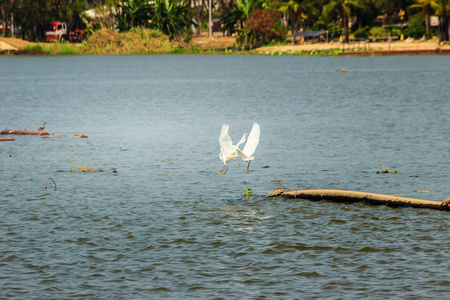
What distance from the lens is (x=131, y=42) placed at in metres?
99.0

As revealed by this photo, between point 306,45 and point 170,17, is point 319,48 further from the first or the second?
point 170,17

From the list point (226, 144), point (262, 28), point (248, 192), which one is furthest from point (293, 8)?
point (226, 144)

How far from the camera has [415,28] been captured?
3280 inches

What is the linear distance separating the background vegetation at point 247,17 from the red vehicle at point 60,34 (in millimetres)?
1129

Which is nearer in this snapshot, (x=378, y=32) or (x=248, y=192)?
(x=248, y=192)

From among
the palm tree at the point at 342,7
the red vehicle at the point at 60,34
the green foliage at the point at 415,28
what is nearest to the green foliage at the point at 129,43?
the red vehicle at the point at 60,34

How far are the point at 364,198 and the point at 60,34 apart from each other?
103 metres

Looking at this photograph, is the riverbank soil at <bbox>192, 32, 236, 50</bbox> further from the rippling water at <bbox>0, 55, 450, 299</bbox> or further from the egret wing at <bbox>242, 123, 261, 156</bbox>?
the egret wing at <bbox>242, 123, 261, 156</bbox>

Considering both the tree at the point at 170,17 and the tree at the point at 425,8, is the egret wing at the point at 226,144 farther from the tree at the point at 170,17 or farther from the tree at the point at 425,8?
the tree at the point at 170,17

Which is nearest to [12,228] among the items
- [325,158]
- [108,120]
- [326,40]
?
[325,158]

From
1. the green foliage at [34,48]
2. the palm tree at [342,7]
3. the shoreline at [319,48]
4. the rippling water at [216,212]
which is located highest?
the palm tree at [342,7]

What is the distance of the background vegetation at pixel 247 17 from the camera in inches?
3361

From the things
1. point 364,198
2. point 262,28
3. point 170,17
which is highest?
point 170,17

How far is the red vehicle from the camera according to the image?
107188 millimetres
